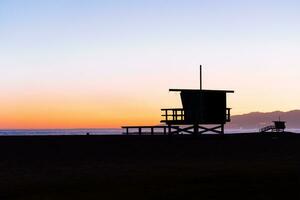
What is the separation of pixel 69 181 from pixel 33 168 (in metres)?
4.29

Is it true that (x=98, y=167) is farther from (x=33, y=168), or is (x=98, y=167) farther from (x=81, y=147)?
(x=81, y=147)

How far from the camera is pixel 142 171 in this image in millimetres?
18391

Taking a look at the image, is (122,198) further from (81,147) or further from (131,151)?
(81,147)

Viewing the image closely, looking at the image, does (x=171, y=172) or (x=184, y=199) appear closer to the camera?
(x=184, y=199)

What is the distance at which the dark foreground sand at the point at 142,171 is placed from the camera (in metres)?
13.7

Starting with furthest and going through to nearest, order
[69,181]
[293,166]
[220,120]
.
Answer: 1. [220,120]
2. [293,166]
3. [69,181]

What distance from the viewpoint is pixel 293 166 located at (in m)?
19.5

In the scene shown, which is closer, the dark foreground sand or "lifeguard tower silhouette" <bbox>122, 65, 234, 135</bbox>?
the dark foreground sand

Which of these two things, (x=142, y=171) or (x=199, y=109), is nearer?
(x=142, y=171)

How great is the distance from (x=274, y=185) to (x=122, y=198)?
4216 millimetres

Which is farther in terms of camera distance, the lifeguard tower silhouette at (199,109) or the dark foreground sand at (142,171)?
the lifeguard tower silhouette at (199,109)

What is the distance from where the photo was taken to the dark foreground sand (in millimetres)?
13695

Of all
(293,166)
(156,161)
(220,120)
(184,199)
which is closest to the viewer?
(184,199)

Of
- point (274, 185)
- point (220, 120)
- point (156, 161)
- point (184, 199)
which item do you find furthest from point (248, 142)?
point (184, 199)
